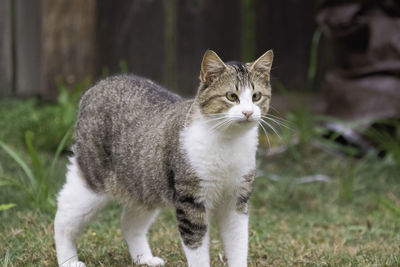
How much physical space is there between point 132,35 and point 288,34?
182cm

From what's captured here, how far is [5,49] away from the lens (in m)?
7.09

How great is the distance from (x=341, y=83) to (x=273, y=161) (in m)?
1.09

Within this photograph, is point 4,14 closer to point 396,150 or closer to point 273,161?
point 273,161

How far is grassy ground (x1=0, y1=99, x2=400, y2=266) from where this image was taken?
3.65 m

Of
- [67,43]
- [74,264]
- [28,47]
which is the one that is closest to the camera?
[74,264]

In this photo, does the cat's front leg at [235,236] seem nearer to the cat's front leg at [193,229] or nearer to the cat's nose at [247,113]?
the cat's front leg at [193,229]

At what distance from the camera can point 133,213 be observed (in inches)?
144

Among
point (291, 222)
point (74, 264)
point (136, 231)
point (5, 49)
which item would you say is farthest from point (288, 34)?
point (74, 264)

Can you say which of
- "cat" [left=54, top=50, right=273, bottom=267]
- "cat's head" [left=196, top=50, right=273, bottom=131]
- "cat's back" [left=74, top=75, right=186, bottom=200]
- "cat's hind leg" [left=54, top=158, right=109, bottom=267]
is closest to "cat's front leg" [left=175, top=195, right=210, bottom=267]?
"cat" [left=54, top=50, right=273, bottom=267]

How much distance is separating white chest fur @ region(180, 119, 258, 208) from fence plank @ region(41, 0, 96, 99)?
4.14 metres

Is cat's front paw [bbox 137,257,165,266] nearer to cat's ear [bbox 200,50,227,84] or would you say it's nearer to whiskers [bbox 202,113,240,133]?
whiskers [bbox 202,113,240,133]

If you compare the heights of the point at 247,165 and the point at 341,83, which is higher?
the point at 247,165

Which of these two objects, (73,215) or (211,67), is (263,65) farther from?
(73,215)

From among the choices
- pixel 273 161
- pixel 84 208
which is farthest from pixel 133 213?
pixel 273 161
